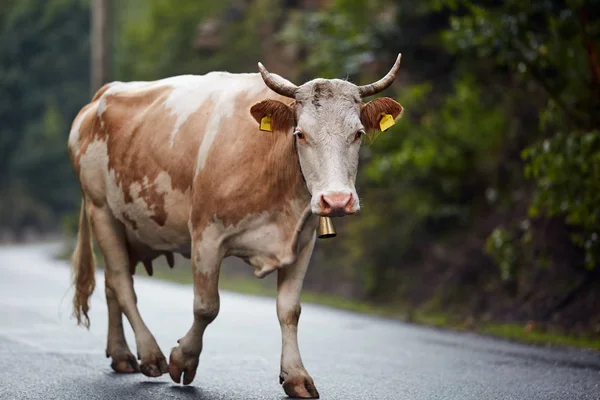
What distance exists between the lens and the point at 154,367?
8141 millimetres

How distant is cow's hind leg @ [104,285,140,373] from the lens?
8.66 meters

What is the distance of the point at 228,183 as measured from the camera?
767cm

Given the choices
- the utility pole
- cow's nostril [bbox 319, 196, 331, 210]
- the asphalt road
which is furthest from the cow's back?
the utility pole

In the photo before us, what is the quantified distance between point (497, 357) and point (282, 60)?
1605cm

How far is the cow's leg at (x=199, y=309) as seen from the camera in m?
7.68

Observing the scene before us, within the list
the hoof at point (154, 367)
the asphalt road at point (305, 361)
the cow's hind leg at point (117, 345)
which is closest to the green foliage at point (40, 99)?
the asphalt road at point (305, 361)

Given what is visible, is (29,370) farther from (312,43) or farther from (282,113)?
(312,43)

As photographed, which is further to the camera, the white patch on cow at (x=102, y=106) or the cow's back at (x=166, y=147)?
the white patch on cow at (x=102, y=106)

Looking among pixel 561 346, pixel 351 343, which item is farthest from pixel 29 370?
pixel 561 346

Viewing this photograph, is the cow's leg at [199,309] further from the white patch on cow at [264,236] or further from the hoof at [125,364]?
the hoof at [125,364]

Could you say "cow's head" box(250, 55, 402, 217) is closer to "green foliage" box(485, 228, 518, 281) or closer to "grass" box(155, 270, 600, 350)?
"grass" box(155, 270, 600, 350)

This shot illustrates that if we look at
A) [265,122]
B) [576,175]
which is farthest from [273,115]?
[576,175]

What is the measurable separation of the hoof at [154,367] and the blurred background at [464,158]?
539 centimetres

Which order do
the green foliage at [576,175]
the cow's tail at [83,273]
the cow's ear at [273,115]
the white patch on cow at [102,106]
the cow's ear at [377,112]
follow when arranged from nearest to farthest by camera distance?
the cow's ear at [273,115] → the cow's ear at [377,112] → the white patch on cow at [102,106] → the cow's tail at [83,273] → the green foliage at [576,175]
